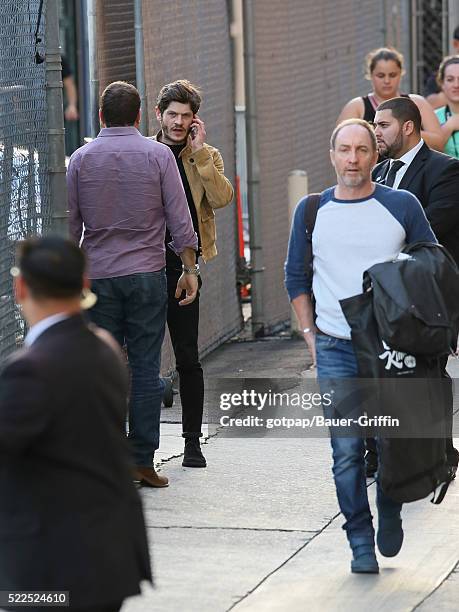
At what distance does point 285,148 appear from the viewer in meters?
12.5

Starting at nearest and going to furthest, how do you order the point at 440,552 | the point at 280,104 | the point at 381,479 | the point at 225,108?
the point at 381,479, the point at 440,552, the point at 225,108, the point at 280,104

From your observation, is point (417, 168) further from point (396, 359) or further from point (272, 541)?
point (272, 541)

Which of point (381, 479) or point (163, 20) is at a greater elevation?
point (163, 20)

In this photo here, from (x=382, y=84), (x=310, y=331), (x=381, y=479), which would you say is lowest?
(x=381, y=479)

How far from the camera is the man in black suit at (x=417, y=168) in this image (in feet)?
23.6

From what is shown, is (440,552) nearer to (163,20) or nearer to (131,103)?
(131,103)

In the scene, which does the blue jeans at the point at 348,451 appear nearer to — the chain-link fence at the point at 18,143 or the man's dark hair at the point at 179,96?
the chain-link fence at the point at 18,143

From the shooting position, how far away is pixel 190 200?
7.61 metres

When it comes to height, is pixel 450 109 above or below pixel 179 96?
below

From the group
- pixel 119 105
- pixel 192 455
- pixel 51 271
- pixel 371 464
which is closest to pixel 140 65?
pixel 119 105

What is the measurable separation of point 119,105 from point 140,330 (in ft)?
3.37

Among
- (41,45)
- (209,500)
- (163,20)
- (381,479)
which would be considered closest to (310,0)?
(163,20)

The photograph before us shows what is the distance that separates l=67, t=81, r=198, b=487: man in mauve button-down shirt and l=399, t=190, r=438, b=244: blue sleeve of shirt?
56.6 inches

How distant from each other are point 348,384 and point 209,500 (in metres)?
1.38
